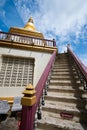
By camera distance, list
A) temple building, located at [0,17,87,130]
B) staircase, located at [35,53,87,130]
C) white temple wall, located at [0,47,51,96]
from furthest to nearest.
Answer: white temple wall, located at [0,47,51,96]
staircase, located at [35,53,87,130]
temple building, located at [0,17,87,130]

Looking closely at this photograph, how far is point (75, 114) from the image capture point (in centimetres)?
276

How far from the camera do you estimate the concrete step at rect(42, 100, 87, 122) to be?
2.68 meters

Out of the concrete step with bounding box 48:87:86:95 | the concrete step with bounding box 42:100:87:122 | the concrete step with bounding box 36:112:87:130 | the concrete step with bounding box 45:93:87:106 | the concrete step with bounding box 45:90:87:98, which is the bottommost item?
the concrete step with bounding box 36:112:87:130

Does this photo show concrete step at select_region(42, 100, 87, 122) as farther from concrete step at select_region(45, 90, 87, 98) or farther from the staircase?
concrete step at select_region(45, 90, 87, 98)

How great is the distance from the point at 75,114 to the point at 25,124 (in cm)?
160

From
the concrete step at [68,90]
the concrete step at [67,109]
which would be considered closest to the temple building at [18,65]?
the concrete step at [68,90]

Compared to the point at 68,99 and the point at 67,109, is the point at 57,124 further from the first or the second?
the point at 68,99

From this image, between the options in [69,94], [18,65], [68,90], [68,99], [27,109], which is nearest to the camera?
[27,109]

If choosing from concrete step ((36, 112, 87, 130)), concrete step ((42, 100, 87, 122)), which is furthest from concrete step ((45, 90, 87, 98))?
concrete step ((36, 112, 87, 130))

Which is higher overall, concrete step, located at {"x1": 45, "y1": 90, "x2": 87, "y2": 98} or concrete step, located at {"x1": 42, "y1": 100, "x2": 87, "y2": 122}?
concrete step, located at {"x1": 45, "y1": 90, "x2": 87, "y2": 98}

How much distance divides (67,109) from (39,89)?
3.81 feet

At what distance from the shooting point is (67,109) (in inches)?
113

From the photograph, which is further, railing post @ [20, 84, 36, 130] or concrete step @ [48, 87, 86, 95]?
concrete step @ [48, 87, 86, 95]

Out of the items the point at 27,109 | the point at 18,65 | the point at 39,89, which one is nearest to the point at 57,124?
the point at 39,89
